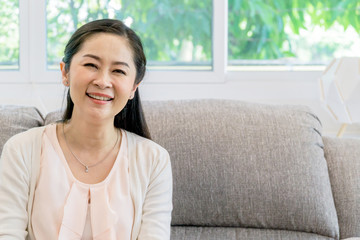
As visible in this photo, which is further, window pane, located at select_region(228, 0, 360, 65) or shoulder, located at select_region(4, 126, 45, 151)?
window pane, located at select_region(228, 0, 360, 65)

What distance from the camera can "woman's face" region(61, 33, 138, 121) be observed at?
1.54 meters

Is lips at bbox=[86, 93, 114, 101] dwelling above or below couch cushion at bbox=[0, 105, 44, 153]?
above

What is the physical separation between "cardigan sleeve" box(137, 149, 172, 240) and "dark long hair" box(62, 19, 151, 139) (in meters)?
0.15

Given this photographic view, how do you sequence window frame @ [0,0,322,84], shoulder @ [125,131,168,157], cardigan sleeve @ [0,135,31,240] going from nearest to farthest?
cardigan sleeve @ [0,135,31,240]
shoulder @ [125,131,168,157]
window frame @ [0,0,322,84]

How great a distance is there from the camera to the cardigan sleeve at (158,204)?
1609 millimetres

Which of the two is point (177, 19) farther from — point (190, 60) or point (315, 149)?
point (315, 149)

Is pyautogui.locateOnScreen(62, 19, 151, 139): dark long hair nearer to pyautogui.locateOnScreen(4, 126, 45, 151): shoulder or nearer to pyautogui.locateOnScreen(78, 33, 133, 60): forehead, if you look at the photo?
pyautogui.locateOnScreen(78, 33, 133, 60): forehead

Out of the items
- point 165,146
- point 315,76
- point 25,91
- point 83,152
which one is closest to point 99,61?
point 83,152

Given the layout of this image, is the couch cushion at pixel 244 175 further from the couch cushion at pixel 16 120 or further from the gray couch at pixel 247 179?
the couch cushion at pixel 16 120

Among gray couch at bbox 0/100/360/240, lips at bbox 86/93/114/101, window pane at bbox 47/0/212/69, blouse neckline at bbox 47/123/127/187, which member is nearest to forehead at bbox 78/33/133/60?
lips at bbox 86/93/114/101

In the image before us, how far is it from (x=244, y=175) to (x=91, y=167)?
1.87 ft

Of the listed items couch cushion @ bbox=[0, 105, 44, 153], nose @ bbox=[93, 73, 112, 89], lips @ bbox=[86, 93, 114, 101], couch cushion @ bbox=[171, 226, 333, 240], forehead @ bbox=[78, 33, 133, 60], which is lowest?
couch cushion @ bbox=[171, 226, 333, 240]

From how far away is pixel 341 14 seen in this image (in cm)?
285

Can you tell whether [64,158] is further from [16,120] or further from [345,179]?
[345,179]
